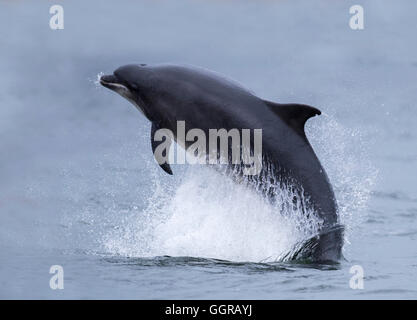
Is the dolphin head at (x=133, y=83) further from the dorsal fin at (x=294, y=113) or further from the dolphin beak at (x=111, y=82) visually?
the dorsal fin at (x=294, y=113)

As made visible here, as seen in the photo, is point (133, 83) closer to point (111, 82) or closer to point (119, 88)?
point (119, 88)

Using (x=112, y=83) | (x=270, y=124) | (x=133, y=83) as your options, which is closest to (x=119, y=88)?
(x=112, y=83)

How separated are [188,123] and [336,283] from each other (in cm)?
396

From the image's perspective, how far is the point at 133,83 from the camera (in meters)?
15.1

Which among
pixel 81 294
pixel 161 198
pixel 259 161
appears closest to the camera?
pixel 81 294

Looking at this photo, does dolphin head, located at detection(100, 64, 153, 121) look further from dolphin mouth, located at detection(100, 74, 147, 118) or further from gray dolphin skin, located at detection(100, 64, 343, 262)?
gray dolphin skin, located at detection(100, 64, 343, 262)

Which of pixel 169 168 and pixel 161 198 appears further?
pixel 161 198

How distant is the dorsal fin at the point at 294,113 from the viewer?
13914 mm

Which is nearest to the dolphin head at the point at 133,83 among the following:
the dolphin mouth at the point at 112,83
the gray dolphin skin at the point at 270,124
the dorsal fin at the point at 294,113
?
the dolphin mouth at the point at 112,83

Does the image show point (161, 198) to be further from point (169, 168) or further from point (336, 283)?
point (336, 283)

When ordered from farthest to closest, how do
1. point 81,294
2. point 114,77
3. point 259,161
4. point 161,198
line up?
point 161,198 < point 114,77 < point 259,161 < point 81,294

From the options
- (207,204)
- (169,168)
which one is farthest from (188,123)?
(207,204)

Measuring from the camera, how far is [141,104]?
598 inches

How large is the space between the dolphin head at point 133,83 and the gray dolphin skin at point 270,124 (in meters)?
0.33
